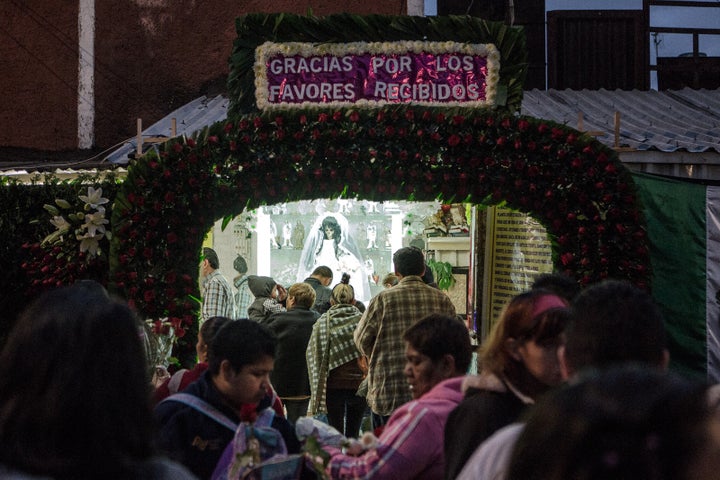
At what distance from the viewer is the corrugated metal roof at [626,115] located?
32.1 ft

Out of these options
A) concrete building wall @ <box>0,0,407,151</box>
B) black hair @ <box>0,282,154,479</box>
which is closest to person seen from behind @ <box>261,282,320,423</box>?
black hair @ <box>0,282,154,479</box>

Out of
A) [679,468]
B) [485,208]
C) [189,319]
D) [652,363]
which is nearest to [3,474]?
[679,468]

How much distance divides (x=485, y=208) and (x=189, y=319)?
3.41m

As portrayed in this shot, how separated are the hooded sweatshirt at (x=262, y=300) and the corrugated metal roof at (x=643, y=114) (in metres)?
3.88

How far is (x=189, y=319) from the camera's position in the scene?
713cm

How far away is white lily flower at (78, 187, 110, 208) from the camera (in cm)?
747

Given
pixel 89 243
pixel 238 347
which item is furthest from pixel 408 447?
pixel 89 243

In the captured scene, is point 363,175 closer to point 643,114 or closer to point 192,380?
point 192,380

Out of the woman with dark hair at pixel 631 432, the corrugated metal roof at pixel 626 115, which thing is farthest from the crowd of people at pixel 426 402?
the corrugated metal roof at pixel 626 115

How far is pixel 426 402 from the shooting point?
10.7ft

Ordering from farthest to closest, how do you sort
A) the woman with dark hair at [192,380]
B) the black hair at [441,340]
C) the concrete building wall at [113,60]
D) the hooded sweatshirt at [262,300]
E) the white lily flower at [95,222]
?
the concrete building wall at [113,60]
the hooded sweatshirt at [262,300]
the white lily flower at [95,222]
the woman with dark hair at [192,380]
the black hair at [441,340]

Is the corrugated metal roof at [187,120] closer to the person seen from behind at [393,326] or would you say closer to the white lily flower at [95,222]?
the white lily flower at [95,222]

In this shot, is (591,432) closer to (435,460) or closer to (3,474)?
(3,474)

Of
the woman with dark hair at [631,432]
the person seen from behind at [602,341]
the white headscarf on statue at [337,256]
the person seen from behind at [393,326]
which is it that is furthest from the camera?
the white headscarf on statue at [337,256]
